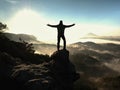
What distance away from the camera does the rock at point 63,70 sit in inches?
1109

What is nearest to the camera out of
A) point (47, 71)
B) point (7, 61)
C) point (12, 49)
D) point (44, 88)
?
point (44, 88)

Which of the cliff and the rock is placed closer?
the cliff

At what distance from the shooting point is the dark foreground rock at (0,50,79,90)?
2403cm

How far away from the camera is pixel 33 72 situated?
1012 inches

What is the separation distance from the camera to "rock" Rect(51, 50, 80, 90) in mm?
28180

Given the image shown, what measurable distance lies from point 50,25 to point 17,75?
732 centimetres

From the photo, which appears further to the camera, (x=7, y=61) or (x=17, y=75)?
(x=7, y=61)

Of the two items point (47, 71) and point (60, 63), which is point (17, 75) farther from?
point (60, 63)

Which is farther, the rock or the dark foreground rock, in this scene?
the rock

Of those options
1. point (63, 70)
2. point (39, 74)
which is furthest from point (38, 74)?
point (63, 70)

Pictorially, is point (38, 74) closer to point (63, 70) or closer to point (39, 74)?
point (39, 74)

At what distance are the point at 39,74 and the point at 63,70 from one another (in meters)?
4.45

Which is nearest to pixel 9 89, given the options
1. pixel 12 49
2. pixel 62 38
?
pixel 62 38

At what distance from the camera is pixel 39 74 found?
25266 millimetres
